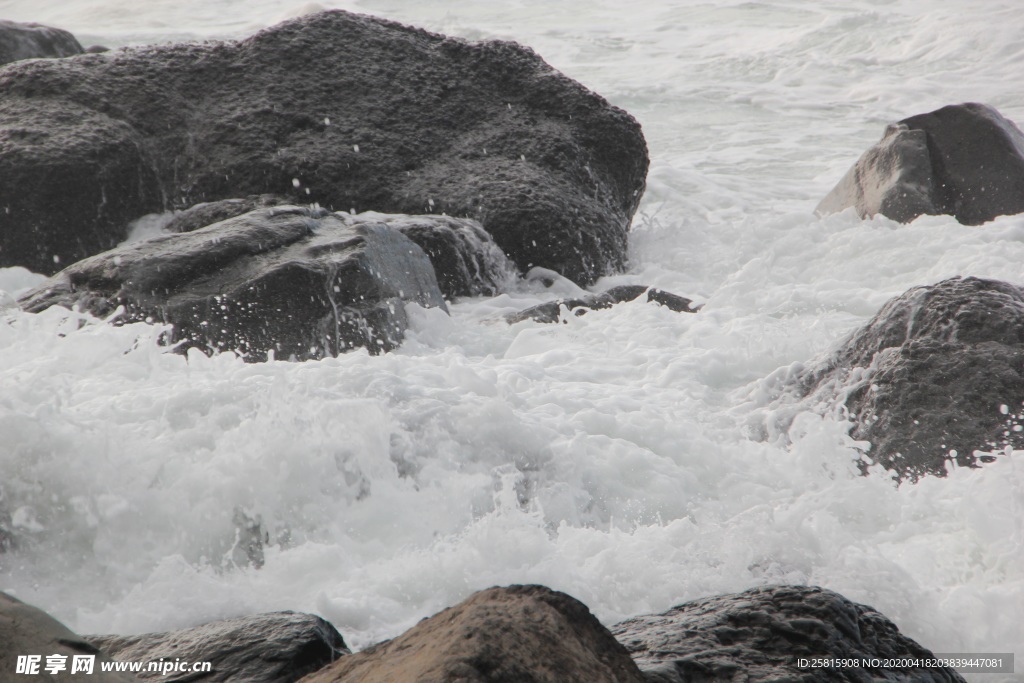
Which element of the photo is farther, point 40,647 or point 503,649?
point 40,647

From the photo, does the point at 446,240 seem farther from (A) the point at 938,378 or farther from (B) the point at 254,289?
(A) the point at 938,378

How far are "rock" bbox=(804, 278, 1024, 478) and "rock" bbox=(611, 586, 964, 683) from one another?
5.05 ft

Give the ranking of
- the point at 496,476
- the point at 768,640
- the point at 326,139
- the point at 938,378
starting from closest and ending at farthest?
the point at 768,640 → the point at 496,476 → the point at 938,378 → the point at 326,139

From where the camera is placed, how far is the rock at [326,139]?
6.15m

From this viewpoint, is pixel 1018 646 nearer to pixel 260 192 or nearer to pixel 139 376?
pixel 139 376

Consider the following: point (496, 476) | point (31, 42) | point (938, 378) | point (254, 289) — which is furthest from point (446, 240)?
point (31, 42)

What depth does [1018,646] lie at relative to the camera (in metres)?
2.69

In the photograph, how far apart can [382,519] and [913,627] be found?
169 cm

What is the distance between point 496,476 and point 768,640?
157cm

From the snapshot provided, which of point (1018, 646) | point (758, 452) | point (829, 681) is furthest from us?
point (758, 452)

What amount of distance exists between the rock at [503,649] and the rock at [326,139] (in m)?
4.75

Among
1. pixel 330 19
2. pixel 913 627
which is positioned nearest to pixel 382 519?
pixel 913 627

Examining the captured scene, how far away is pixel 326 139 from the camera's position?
6758 millimetres

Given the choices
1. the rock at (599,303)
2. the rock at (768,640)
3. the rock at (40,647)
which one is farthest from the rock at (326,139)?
the rock at (40,647)
